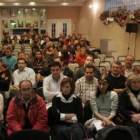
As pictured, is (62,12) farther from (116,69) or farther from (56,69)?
(56,69)

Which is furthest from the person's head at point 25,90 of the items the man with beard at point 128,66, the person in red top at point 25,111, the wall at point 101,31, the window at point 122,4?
the window at point 122,4

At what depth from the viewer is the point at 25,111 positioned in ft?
9.98

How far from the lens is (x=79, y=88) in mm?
3957

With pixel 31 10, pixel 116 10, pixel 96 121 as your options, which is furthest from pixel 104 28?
pixel 96 121

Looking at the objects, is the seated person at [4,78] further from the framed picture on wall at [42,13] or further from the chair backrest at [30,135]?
the framed picture on wall at [42,13]

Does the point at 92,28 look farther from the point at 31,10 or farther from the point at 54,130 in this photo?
the point at 54,130

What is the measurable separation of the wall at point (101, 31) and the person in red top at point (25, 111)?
6232 millimetres

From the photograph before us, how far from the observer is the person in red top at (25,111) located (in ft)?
9.84

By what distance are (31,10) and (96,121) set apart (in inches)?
585

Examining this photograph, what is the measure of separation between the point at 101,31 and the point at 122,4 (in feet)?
8.39

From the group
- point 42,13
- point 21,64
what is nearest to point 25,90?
point 21,64

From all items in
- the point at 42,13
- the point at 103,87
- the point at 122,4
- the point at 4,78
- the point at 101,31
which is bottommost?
the point at 4,78

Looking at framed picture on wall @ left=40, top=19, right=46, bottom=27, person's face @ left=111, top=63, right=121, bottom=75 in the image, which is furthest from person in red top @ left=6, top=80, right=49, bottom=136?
framed picture on wall @ left=40, top=19, right=46, bottom=27

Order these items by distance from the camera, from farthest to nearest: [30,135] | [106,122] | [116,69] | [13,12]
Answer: [13,12] < [116,69] < [106,122] < [30,135]
